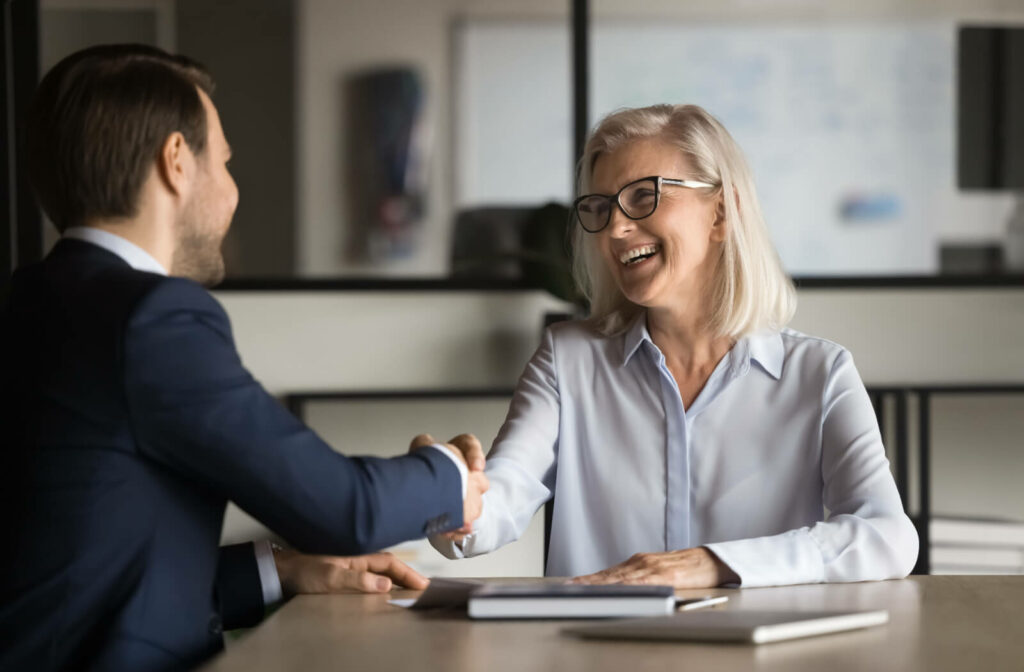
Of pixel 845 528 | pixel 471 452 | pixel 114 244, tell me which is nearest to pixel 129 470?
pixel 114 244

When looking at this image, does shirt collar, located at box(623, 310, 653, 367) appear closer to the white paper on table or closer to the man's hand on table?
the man's hand on table

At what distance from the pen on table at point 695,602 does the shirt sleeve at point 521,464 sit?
0.49 meters

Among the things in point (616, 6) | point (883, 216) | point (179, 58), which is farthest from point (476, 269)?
point (179, 58)

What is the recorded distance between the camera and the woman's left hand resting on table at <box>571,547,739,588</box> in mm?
1563

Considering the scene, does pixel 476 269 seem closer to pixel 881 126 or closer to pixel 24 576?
pixel 881 126

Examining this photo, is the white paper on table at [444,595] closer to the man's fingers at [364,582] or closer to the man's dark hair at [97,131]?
the man's fingers at [364,582]

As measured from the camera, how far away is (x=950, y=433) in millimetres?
3863

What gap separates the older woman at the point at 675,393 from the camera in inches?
78.2

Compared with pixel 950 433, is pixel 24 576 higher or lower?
higher

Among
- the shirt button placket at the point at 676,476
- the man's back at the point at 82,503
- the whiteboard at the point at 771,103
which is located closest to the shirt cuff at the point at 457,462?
the man's back at the point at 82,503

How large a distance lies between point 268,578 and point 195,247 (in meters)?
0.49

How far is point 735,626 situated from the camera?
125 cm

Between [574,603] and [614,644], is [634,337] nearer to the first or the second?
[574,603]

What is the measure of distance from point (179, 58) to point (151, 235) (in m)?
0.23
